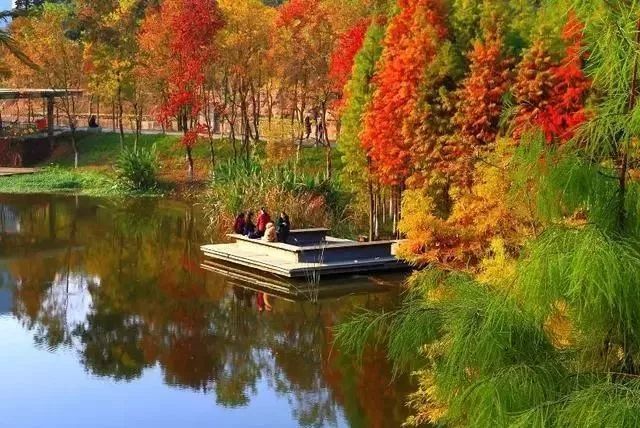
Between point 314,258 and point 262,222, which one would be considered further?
point 262,222

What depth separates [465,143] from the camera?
784 inches

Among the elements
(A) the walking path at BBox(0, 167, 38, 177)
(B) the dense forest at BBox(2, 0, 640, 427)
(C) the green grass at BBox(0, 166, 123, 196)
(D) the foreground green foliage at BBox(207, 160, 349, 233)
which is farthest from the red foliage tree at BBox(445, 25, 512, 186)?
(A) the walking path at BBox(0, 167, 38, 177)

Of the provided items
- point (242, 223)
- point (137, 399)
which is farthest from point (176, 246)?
point (137, 399)

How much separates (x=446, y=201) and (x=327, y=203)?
7.07 metres

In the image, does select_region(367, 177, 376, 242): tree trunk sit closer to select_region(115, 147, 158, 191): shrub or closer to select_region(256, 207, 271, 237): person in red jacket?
select_region(256, 207, 271, 237): person in red jacket

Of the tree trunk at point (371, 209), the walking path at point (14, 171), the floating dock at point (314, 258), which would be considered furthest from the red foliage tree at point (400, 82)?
the walking path at point (14, 171)

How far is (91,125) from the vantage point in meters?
49.0

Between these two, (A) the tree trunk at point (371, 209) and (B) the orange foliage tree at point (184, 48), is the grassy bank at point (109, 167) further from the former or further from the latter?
(A) the tree trunk at point (371, 209)

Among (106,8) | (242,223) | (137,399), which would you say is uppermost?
(106,8)

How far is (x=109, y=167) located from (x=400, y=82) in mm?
23807

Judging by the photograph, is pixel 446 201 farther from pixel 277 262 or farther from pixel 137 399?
pixel 137 399

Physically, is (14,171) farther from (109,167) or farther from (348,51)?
(348,51)

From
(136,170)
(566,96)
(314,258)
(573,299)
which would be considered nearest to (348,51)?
(314,258)

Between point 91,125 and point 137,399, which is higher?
point 91,125
